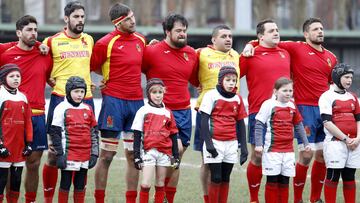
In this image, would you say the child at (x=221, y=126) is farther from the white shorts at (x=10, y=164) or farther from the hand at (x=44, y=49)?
the white shorts at (x=10, y=164)

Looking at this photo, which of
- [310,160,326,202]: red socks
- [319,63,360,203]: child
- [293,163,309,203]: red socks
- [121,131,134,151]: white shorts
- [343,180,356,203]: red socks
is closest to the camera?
[319,63,360,203]: child

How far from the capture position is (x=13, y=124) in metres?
10.9

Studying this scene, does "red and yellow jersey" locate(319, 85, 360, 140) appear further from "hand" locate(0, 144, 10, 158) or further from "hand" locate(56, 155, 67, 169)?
"hand" locate(0, 144, 10, 158)

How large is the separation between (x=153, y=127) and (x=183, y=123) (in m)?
0.92

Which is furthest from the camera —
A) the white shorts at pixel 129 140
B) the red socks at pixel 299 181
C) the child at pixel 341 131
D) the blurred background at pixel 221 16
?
the blurred background at pixel 221 16

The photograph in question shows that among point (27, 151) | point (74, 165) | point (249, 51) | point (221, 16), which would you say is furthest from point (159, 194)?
point (221, 16)

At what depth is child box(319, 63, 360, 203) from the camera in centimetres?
1147

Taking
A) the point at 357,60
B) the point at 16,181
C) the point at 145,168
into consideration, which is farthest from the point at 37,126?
the point at 357,60

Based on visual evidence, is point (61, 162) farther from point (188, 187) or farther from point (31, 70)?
point (188, 187)

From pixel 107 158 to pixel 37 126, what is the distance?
0.91 m

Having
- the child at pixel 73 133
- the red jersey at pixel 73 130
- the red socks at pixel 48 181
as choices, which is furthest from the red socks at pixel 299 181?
the red socks at pixel 48 181

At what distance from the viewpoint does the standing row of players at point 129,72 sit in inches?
455

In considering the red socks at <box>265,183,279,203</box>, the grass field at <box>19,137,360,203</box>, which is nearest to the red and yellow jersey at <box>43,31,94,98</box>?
the grass field at <box>19,137,360,203</box>

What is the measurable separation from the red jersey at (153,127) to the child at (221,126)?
1.38 feet
